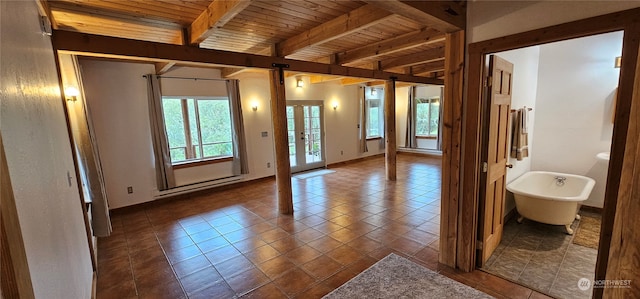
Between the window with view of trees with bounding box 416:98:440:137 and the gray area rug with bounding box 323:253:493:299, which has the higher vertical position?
the window with view of trees with bounding box 416:98:440:137

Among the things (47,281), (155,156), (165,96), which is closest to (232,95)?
(165,96)

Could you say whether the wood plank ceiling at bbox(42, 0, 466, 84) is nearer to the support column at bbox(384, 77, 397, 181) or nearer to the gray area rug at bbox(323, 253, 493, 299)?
the support column at bbox(384, 77, 397, 181)

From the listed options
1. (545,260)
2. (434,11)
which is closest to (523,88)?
(545,260)

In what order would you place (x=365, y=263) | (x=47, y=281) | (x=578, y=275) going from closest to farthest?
(x=47, y=281) → (x=578, y=275) → (x=365, y=263)

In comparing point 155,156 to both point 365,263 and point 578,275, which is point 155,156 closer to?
point 365,263

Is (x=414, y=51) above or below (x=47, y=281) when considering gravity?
above

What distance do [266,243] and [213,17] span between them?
96.5 inches

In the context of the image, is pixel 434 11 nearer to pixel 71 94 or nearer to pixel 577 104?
pixel 577 104

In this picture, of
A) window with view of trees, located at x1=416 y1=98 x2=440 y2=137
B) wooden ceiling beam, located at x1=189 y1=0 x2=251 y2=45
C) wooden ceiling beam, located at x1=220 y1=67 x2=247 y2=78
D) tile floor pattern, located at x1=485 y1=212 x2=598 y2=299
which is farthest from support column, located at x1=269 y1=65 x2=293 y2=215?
window with view of trees, located at x1=416 y1=98 x2=440 y2=137

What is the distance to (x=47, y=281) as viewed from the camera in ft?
3.45

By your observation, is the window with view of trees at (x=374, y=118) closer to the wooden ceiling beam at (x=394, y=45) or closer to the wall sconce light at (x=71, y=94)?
the wooden ceiling beam at (x=394, y=45)

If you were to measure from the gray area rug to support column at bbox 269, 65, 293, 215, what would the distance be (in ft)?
6.14

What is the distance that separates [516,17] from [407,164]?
5.95m

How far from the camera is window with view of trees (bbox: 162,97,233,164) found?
5.01 meters
